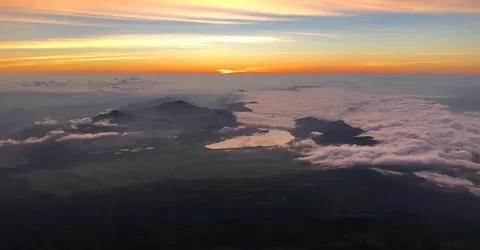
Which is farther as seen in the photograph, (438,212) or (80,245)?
(438,212)

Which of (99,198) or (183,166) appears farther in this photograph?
(183,166)

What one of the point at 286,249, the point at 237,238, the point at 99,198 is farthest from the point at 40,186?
the point at 286,249

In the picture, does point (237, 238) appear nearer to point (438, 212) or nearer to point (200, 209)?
point (200, 209)

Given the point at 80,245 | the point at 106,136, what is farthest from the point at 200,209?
the point at 106,136

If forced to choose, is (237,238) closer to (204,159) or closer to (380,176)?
(380,176)

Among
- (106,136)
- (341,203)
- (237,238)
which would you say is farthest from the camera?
(106,136)

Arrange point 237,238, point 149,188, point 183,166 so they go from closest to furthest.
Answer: point 237,238 < point 149,188 < point 183,166
